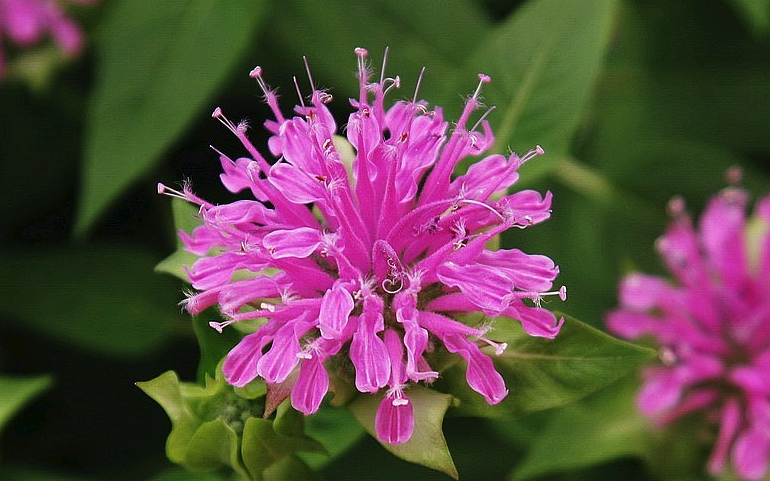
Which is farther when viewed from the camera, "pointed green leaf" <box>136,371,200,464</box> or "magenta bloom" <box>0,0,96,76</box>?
"magenta bloom" <box>0,0,96,76</box>

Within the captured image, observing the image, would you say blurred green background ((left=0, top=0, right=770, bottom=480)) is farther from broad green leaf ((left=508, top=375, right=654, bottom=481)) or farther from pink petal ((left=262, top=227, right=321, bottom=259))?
pink petal ((left=262, top=227, right=321, bottom=259))

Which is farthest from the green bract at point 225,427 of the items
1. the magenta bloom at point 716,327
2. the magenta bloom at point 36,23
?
the magenta bloom at point 36,23

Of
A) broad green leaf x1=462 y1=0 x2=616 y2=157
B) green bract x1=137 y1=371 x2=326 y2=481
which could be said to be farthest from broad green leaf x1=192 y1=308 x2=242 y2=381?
broad green leaf x1=462 y1=0 x2=616 y2=157

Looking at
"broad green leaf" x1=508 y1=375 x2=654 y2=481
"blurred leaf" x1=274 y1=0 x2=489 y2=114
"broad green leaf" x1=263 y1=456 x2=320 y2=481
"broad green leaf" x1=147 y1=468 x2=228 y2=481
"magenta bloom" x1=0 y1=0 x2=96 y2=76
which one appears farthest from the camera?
"magenta bloom" x1=0 y1=0 x2=96 y2=76

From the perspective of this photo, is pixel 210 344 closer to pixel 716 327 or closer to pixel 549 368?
pixel 549 368

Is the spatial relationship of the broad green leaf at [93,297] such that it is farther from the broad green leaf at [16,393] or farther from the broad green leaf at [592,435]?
the broad green leaf at [592,435]

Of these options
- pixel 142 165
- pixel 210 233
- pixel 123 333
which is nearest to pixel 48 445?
pixel 123 333
